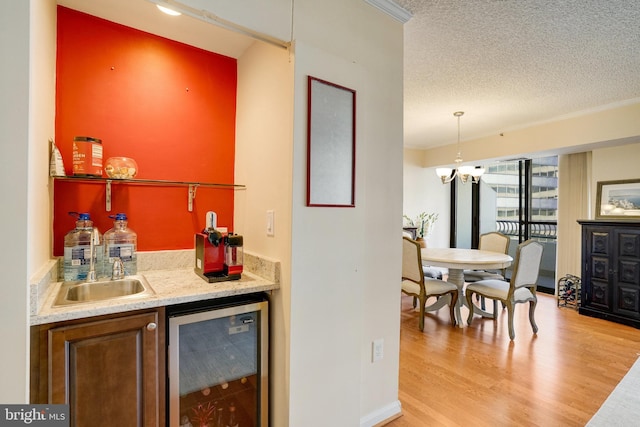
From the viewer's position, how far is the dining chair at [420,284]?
11.4 ft

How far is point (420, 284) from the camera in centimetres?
352

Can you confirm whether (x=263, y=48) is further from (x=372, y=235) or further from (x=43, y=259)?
(x=43, y=259)

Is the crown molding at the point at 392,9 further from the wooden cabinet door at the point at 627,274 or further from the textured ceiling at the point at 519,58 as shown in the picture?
the wooden cabinet door at the point at 627,274

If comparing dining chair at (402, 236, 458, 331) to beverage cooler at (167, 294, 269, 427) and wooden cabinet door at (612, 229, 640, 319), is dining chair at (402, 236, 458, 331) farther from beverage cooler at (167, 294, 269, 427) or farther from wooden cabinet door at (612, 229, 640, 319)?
beverage cooler at (167, 294, 269, 427)

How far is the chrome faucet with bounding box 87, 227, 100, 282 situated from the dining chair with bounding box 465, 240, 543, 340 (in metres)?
3.48

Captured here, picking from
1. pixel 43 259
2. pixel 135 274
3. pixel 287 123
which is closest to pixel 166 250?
pixel 135 274

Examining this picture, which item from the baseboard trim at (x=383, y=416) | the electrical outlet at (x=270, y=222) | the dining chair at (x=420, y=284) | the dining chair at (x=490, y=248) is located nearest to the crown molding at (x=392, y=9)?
the electrical outlet at (x=270, y=222)

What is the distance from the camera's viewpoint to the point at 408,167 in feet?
19.4

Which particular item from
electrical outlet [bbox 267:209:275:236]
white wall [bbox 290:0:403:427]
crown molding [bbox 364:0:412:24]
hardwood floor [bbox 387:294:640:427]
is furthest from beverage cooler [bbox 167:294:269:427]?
crown molding [bbox 364:0:412:24]

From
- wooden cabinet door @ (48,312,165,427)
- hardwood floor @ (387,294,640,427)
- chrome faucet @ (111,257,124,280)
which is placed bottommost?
hardwood floor @ (387,294,640,427)

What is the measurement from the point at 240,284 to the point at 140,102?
1249 millimetres

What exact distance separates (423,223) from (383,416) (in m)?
A: 4.44

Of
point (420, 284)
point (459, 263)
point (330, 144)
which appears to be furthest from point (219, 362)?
point (459, 263)

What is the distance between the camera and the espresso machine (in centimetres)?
170
